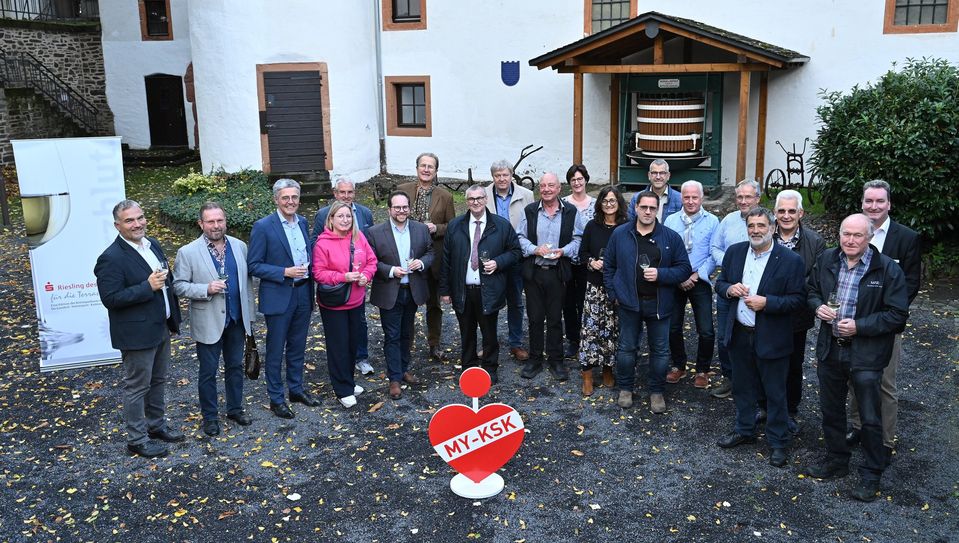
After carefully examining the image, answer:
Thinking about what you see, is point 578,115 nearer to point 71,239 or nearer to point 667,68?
point 667,68

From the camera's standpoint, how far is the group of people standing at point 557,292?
18.4ft

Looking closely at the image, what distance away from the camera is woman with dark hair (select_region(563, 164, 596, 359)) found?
24.6ft

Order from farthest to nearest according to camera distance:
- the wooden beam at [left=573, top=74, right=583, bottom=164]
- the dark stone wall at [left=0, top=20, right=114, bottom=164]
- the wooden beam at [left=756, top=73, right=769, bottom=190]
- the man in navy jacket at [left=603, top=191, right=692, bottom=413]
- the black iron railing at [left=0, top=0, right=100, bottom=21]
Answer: the black iron railing at [left=0, top=0, right=100, bottom=21]
the dark stone wall at [left=0, top=20, right=114, bottom=164]
the wooden beam at [left=573, top=74, right=583, bottom=164]
the wooden beam at [left=756, top=73, right=769, bottom=190]
the man in navy jacket at [left=603, top=191, right=692, bottom=413]

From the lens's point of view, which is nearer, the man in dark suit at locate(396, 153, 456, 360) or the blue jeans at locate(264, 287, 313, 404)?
the blue jeans at locate(264, 287, 313, 404)

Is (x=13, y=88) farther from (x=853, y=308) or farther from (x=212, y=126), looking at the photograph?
(x=853, y=308)

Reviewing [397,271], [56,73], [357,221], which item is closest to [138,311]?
[397,271]

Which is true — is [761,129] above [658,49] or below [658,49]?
below

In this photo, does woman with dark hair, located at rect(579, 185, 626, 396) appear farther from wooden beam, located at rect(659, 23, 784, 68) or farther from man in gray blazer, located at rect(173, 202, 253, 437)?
wooden beam, located at rect(659, 23, 784, 68)

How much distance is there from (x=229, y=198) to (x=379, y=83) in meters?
5.11

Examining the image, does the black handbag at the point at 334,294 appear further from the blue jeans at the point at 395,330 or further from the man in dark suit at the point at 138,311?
the man in dark suit at the point at 138,311

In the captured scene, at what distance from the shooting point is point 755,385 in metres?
6.16

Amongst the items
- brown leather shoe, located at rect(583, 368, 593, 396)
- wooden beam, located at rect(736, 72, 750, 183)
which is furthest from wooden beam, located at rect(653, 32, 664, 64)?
brown leather shoe, located at rect(583, 368, 593, 396)

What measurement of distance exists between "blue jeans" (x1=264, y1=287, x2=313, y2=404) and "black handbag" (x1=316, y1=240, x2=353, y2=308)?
0.60 feet

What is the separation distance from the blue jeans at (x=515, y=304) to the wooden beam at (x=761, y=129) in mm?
8688
